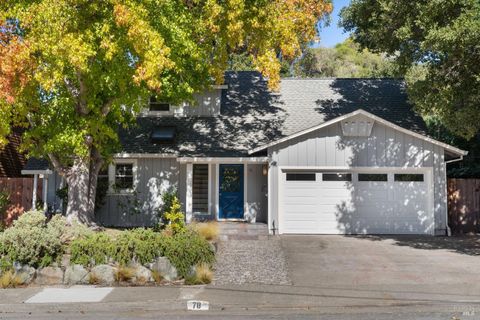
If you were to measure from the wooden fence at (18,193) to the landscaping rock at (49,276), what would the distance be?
301 inches

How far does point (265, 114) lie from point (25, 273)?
1209 cm

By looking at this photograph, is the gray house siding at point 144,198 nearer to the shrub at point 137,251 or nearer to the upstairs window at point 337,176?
the upstairs window at point 337,176

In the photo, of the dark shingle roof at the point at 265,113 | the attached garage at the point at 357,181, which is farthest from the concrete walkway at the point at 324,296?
the dark shingle roof at the point at 265,113

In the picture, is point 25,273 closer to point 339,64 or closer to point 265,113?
point 265,113

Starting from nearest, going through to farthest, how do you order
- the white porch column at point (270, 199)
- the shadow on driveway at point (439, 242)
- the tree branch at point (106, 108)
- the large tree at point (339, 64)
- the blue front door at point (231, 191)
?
the shadow on driveway at point (439, 242) → the tree branch at point (106, 108) → the white porch column at point (270, 199) → the blue front door at point (231, 191) → the large tree at point (339, 64)

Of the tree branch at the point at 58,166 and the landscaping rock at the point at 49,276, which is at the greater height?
the tree branch at the point at 58,166

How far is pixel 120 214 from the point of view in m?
18.0

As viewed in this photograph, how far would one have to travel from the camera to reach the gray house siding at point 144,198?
17969mm

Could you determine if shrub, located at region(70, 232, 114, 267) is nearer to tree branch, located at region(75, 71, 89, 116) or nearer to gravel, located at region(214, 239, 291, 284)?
gravel, located at region(214, 239, 291, 284)

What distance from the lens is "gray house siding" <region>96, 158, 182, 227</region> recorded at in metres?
18.0

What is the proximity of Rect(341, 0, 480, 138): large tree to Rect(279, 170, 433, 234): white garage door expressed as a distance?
260 centimetres

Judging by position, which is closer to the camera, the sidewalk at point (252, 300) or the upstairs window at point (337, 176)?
the sidewalk at point (252, 300)

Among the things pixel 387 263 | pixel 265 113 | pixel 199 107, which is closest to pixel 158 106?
pixel 199 107

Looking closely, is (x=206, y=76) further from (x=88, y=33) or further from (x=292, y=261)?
(x=292, y=261)
